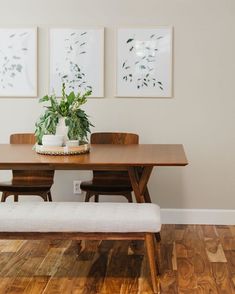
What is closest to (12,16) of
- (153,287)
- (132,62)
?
(132,62)

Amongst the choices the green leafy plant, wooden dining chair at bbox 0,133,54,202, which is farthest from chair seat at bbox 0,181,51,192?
the green leafy plant

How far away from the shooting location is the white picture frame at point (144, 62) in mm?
4438

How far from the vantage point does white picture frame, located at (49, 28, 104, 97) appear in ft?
14.6

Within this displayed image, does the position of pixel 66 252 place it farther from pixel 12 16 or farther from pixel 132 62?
pixel 12 16

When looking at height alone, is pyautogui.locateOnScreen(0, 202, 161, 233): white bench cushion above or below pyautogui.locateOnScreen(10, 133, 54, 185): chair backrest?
below

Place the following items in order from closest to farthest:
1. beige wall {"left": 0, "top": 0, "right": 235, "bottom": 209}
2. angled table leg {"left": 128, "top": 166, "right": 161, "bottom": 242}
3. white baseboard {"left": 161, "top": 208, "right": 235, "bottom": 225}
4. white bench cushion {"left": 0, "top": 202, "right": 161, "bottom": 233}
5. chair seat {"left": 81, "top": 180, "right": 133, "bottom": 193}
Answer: white bench cushion {"left": 0, "top": 202, "right": 161, "bottom": 233}
angled table leg {"left": 128, "top": 166, "right": 161, "bottom": 242}
chair seat {"left": 81, "top": 180, "right": 133, "bottom": 193}
beige wall {"left": 0, "top": 0, "right": 235, "bottom": 209}
white baseboard {"left": 161, "top": 208, "right": 235, "bottom": 225}

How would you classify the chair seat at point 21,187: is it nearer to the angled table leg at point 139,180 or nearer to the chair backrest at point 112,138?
the chair backrest at point 112,138

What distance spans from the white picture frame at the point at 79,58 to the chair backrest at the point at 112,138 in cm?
45

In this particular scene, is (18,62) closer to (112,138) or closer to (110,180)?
(112,138)

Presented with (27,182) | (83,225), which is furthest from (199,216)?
(83,225)

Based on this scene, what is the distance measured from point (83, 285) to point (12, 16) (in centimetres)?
253

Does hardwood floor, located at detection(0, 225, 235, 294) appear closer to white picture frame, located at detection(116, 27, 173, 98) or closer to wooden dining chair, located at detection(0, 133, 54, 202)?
wooden dining chair, located at detection(0, 133, 54, 202)

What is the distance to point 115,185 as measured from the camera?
4.01m

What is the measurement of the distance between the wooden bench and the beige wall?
166cm
